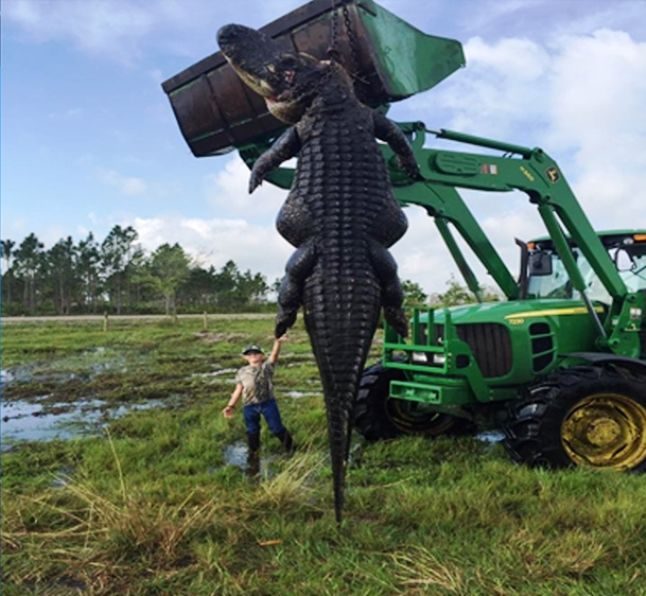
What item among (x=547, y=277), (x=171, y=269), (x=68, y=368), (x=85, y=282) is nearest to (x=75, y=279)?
(x=85, y=282)

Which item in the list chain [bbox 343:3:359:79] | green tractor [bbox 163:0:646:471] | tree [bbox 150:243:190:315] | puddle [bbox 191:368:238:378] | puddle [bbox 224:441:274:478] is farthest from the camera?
tree [bbox 150:243:190:315]

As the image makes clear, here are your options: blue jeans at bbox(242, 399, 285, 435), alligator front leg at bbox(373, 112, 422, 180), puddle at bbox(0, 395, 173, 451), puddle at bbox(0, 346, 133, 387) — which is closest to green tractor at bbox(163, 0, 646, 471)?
blue jeans at bbox(242, 399, 285, 435)

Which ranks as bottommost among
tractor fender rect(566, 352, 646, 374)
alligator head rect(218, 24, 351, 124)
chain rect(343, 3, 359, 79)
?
tractor fender rect(566, 352, 646, 374)

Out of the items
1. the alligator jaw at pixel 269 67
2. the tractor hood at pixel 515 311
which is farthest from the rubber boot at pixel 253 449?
the alligator jaw at pixel 269 67

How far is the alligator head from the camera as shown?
2018mm

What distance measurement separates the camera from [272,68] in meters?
2.02

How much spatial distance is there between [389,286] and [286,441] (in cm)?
457

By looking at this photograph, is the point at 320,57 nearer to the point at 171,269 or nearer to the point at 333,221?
the point at 333,221

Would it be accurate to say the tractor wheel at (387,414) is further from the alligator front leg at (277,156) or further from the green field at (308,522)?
the alligator front leg at (277,156)

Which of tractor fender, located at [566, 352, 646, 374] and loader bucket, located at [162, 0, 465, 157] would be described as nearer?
loader bucket, located at [162, 0, 465, 157]

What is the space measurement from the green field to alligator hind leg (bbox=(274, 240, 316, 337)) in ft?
5.96

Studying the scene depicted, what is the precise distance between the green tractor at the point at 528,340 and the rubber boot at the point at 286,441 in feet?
2.50

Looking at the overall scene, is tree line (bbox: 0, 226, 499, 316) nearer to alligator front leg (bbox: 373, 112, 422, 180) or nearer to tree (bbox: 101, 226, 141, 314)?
tree (bbox: 101, 226, 141, 314)

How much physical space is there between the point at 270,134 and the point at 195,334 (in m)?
19.8
